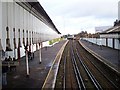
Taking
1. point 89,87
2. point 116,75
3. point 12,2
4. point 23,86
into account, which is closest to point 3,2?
point 12,2

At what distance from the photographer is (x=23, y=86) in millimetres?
12422

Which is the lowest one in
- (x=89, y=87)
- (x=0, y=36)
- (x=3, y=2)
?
(x=89, y=87)

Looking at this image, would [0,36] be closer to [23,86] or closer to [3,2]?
[3,2]

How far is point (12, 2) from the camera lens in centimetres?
1115

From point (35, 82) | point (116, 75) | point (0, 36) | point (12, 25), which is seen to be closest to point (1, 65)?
point (35, 82)

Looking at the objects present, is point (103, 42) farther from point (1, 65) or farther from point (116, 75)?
point (1, 65)

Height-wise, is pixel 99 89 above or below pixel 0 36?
below

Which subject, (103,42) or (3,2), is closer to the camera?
(3,2)

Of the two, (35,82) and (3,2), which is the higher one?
(3,2)

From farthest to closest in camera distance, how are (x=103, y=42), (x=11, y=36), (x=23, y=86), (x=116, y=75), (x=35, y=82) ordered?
1. (x=103, y=42)
2. (x=116, y=75)
3. (x=35, y=82)
4. (x=23, y=86)
5. (x=11, y=36)

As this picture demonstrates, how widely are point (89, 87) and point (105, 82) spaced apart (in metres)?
1.73

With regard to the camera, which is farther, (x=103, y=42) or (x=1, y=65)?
(x=103, y=42)

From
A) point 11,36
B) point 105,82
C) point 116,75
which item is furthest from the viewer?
point 116,75

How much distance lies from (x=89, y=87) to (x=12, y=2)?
260 inches
